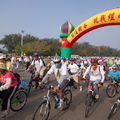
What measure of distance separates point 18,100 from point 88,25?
459 inches

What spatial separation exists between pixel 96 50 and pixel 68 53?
2647 inches

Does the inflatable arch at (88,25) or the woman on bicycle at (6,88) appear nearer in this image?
the woman on bicycle at (6,88)

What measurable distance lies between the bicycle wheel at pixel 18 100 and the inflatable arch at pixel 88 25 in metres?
10.2

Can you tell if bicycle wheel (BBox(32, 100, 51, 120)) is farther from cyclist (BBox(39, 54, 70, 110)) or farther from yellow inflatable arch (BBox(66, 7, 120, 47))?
yellow inflatable arch (BBox(66, 7, 120, 47))

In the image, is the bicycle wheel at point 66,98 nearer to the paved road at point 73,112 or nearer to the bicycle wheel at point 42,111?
the paved road at point 73,112

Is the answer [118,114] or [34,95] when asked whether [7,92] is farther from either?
[118,114]

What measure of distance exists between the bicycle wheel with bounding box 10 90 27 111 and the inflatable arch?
10.2 metres

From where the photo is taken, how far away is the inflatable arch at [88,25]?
11.0 m

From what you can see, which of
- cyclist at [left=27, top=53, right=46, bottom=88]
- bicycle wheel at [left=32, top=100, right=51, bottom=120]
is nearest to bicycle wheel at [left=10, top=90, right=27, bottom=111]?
bicycle wheel at [left=32, top=100, right=51, bottom=120]

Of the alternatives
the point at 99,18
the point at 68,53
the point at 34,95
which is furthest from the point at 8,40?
the point at 34,95

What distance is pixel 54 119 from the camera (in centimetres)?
360

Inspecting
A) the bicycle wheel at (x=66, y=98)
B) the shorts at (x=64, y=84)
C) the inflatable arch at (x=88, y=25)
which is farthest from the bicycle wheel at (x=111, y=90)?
the inflatable arch at (x=88, y=25)

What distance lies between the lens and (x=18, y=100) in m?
4.02

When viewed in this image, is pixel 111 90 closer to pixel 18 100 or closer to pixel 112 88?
pixel 112 88
